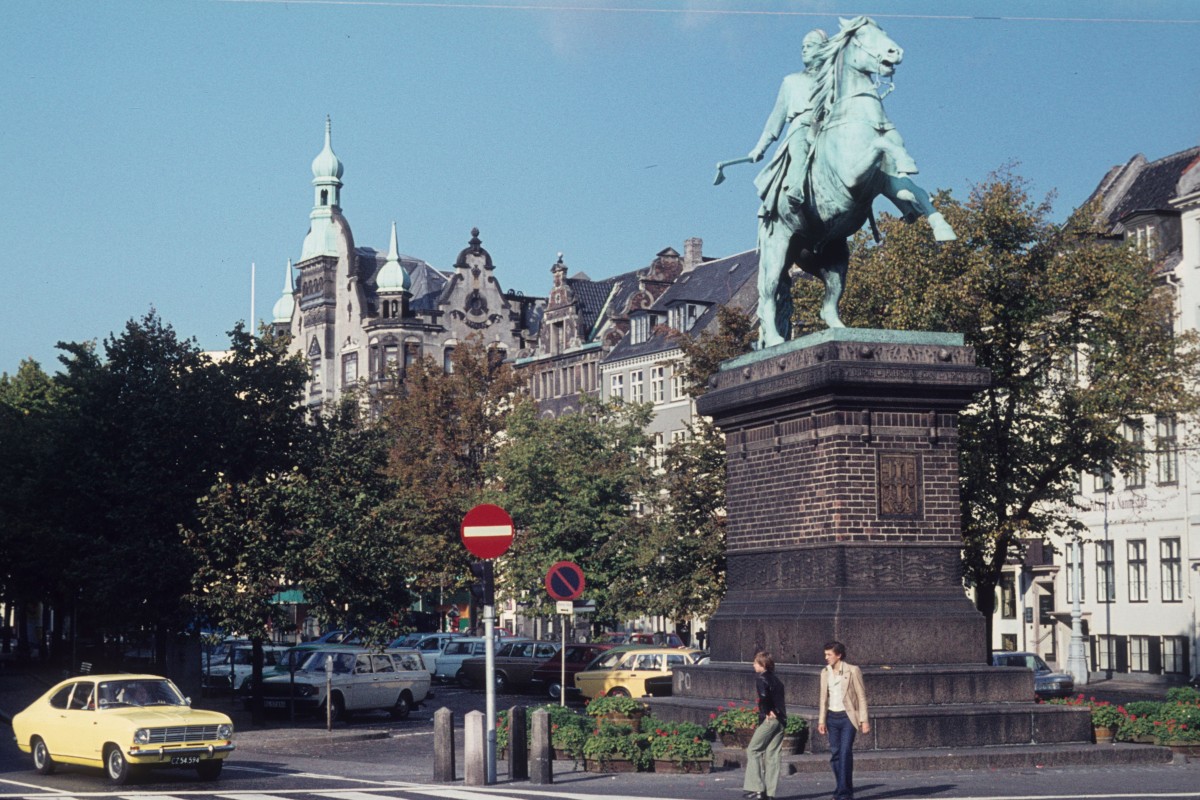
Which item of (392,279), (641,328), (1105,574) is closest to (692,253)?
(641,328)

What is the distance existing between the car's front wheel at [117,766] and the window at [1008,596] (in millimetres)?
50697

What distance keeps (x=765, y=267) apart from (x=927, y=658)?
644 centimetres

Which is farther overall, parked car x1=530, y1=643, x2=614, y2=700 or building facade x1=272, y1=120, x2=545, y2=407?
building facade x1=272, y1=120, x2=545, y2=407

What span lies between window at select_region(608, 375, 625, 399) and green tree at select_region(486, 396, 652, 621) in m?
24.2

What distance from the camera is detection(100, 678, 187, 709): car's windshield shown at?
2511 centimetres

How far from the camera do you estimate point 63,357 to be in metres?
47.1

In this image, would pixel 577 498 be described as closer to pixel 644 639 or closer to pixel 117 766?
pixel 644 639

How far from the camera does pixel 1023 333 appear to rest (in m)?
41.0

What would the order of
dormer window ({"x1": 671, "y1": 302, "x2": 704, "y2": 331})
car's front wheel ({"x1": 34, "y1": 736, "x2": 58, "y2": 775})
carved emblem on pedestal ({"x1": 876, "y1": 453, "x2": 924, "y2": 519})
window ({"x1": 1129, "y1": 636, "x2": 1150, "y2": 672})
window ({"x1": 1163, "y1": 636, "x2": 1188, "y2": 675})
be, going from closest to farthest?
carved emblem on pedestal ({"x1": 876, "y1": 453, "x2": 924, "y2": 519}) < car's front wheel ({"x1": 34, "y1": 736, "x2": 58, "y2": 775}) < window ({"x1": 1163, "y1": 636, "x2": 1188, "y2": 675}) < window ({"x1": 1129, "y1": 636, "x2": 1150, "y2": 672}) < dormer window ({"x1": 671, "y1": 302, "x2": 704, "y2": 331})

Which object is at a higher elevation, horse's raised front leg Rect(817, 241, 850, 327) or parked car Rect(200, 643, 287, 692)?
horse's raised front leg Rect(817, 241, 850, 327)

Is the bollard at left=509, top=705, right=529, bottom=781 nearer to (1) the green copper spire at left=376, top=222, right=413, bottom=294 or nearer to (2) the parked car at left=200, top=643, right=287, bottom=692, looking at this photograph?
(2) the parked car at left=200, top=643, right=287, bottom=692

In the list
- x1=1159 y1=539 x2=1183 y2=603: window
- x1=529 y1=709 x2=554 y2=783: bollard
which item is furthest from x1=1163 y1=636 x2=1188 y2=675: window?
x1=529 y1=709 x2=554 y2=783: bollard

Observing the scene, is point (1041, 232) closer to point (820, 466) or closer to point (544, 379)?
point (820, 466)

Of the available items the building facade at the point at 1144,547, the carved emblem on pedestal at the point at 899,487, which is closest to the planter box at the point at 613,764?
the carved emblem on pedestal at the point at 899,487
